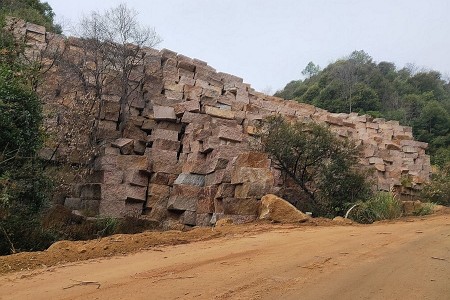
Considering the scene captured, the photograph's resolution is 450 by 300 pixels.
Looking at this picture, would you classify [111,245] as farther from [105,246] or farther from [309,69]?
[309,69]

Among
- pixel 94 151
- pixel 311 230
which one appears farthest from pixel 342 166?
pixel 94 151

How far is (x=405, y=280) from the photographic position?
5488 mm

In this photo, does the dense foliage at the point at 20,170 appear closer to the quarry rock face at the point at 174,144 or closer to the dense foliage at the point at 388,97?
the quarry rock face at the point at 174,144

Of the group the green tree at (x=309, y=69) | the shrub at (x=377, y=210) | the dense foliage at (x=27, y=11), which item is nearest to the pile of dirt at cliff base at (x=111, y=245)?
the shrub at (x=377, y=210)

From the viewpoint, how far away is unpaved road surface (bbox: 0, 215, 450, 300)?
16.8ft

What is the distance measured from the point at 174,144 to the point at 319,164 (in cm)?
488

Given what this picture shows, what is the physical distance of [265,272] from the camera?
5.85 m

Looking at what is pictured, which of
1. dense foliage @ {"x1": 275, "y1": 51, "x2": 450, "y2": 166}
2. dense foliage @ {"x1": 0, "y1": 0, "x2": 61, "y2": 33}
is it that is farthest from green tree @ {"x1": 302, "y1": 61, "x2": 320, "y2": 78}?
dense foliage @ {"x1": 0, "y1": 0, "x2": 61, "y2": 33}

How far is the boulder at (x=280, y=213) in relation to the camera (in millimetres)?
10041

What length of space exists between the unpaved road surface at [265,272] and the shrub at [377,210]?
3380 mm

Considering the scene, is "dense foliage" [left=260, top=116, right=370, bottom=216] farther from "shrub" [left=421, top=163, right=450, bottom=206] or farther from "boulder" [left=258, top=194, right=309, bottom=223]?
"shrub" [left=421, top=163, right=450, bottom=206]

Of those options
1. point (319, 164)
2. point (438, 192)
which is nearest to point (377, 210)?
point (319, 164)

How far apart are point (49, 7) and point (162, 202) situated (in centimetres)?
2165

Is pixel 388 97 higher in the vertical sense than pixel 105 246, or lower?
higher
